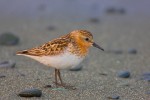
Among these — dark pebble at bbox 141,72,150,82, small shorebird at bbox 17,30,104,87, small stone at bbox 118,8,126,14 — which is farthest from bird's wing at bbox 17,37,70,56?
small stone at bbox 118,8,126,14

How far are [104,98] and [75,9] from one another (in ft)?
29.0

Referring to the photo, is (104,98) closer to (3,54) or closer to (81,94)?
(81,94)

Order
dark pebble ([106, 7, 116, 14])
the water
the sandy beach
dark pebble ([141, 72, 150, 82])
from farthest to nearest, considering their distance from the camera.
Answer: dark pebble ([106, 7, 116, 14]) < the water < dark pebble ([141, 72, 150, 82]) < the sandy beach

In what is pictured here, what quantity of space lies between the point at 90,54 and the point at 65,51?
3573 millimetres

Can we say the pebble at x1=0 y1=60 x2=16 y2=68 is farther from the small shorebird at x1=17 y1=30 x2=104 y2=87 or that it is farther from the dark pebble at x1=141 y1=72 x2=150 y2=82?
the dark pebble at x1=141 y1=72 x2=150 y2=82

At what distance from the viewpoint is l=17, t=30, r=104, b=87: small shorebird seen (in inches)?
299

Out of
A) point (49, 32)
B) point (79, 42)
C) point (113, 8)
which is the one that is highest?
point (113, 8)

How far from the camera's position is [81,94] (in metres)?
7.64

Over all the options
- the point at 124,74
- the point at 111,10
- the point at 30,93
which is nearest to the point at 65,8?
the point at 111,10

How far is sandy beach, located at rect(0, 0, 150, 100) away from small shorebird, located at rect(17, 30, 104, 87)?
0.45 metres

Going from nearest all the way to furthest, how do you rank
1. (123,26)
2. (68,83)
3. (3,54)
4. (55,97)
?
(55,97)
(68,83)
(3,54)
(123,26)

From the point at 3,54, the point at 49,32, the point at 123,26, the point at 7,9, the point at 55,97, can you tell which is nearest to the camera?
the point at 55,97

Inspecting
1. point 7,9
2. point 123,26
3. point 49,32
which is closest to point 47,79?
point 49,32

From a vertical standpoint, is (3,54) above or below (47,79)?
above
